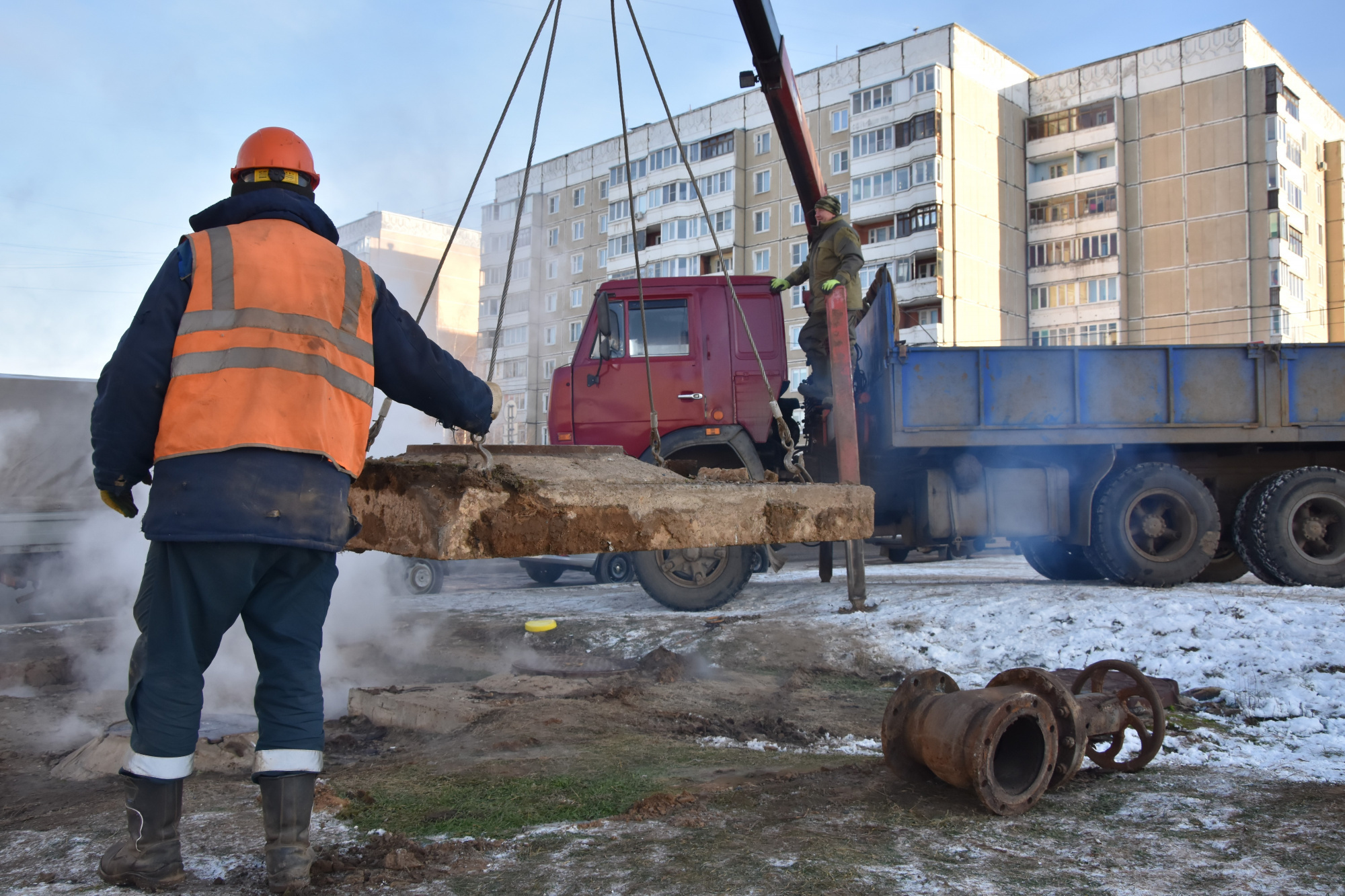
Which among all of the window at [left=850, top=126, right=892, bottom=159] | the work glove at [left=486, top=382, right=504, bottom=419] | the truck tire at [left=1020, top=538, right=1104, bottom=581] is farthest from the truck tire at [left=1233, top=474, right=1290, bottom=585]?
the window at [left=850, top=126, right=892, bottom=159]

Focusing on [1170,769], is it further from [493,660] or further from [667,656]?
[493,660]

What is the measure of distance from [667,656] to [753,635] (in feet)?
2.67

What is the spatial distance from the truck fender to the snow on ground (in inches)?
52.8

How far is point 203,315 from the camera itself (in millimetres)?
2361

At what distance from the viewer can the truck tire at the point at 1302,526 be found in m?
7.95

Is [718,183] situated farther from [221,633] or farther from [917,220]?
Answer: [221,633]

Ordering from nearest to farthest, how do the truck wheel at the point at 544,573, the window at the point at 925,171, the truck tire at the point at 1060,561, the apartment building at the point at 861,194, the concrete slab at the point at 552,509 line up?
the concrete slab at the point at 552,509, the truck tire at the point at 1060,561, the truck wheel at the point at 544,573, the window at the point at 925,171, the apartment building at the point at 861,194

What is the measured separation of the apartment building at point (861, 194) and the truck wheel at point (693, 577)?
23.5 meters

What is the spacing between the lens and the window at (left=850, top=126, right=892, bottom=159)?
36281 mm

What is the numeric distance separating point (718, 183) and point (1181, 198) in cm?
1921

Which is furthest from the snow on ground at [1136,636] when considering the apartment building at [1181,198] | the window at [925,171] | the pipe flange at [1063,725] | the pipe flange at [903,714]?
the apartment building at [1181,198]

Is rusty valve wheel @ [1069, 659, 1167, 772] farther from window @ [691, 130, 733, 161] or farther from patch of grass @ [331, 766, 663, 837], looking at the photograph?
window @ [691, 130, 733, 161]

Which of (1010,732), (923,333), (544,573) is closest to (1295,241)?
(923,333)

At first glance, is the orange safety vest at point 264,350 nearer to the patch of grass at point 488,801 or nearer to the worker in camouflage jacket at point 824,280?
the patch of grass at point 488,801
